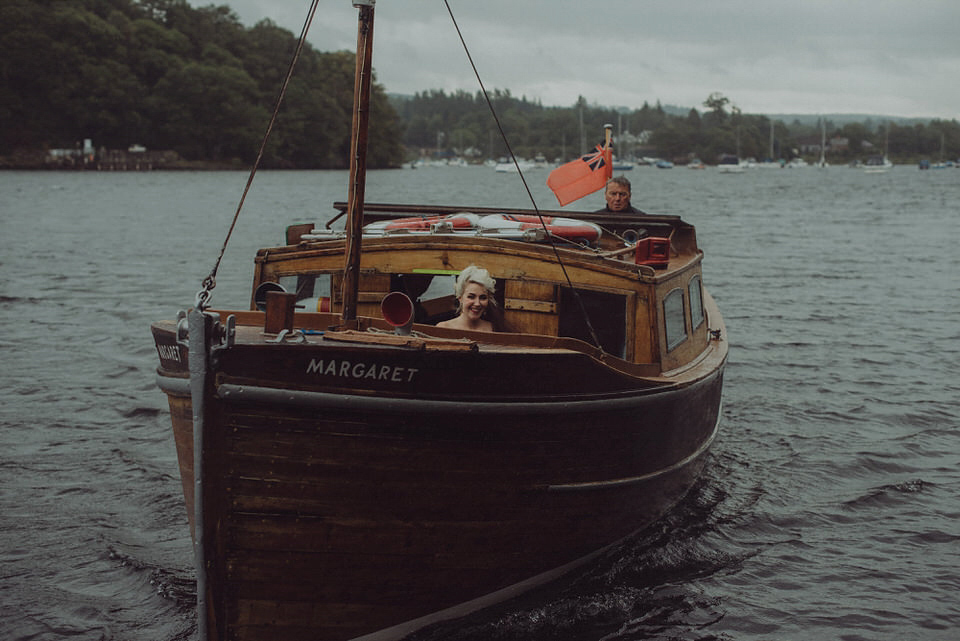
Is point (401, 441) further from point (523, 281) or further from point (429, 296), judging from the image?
point (429, 296)

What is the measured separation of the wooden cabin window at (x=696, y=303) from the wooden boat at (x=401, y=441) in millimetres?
1968

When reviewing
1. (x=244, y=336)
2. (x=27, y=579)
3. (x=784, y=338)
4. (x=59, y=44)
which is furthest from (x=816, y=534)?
(x=59, y=44)

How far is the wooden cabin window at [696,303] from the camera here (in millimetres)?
10469

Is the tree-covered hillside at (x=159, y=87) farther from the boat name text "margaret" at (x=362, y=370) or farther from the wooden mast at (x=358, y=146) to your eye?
the boat name text "margaret" at (x=362, y=370)

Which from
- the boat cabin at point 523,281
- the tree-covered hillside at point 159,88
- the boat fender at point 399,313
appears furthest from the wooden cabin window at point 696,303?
the tree-covered hillside at point 159,88

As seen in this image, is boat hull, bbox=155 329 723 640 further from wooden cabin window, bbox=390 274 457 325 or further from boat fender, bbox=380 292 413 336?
wooden cabin window, bbox=390 274 457 325

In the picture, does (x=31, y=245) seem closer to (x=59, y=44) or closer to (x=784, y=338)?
(x=784, y=338)

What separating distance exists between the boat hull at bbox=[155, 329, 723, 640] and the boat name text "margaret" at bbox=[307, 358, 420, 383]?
1 centimetres

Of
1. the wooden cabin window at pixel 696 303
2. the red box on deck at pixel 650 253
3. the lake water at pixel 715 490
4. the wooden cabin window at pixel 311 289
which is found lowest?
the lake water at pixel 715 490

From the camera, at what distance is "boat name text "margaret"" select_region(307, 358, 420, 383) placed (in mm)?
6312

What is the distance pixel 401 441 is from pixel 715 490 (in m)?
5.59

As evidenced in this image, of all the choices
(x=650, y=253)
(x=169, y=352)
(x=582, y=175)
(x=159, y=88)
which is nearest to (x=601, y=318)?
(x=650, y=253)

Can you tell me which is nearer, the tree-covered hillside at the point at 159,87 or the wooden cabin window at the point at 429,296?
the wooden cabin window at the point at 429,296

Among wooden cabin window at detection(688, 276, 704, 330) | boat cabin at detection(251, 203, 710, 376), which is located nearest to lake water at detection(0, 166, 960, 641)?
wooden cabin window at detection(688, 276, 704, 330)
